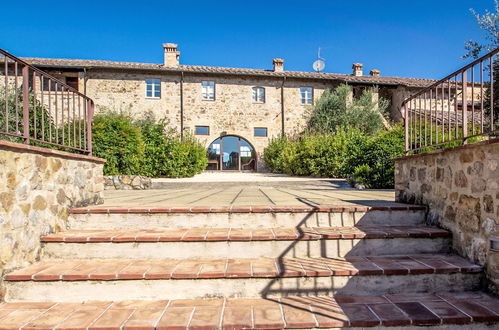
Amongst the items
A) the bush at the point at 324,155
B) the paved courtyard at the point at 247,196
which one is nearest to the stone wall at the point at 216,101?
the bush at the point at 324,155

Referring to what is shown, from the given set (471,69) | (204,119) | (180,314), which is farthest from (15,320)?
(204,119)

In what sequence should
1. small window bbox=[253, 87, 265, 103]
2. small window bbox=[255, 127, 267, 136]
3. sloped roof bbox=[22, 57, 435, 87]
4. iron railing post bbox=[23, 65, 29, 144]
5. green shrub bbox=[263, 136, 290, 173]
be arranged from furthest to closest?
small window bbox=[255, 127, 267, 136] < small window bbox=[253, 87, 265, 103] < sloped roof bbox=[22, 57, 435, 87] < green shrub bbox=[263, 136, 290, 173] < iron railing post bbox=[23, 65, 29, 144]

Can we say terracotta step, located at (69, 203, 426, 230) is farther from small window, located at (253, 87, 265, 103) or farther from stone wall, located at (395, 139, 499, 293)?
small window, located at (253, 87, 265, 103)

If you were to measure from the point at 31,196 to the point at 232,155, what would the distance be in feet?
53.3

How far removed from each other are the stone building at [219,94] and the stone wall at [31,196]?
47.2 ft

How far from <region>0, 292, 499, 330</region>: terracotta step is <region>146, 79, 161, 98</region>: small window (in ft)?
52.7

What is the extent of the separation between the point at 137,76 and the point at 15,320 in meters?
16.6

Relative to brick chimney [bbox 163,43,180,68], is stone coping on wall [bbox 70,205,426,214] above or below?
below

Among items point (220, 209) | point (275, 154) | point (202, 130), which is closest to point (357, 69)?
point (275, 154)

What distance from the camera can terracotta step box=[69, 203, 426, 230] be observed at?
2869 millimetres

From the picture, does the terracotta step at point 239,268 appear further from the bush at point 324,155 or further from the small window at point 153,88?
the small window at point 153,88

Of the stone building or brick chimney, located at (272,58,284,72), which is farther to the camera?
brick chimney, located at (272,58,284,72)

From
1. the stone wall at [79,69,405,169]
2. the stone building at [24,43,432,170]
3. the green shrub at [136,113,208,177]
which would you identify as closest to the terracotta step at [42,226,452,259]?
the green shrub at [136,113,208,177]

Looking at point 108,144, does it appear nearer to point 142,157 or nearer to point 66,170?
point 142,157
